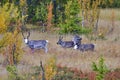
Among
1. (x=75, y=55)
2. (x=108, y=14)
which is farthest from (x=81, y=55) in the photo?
(x=108, y=14)

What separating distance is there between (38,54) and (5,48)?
9.51 feet

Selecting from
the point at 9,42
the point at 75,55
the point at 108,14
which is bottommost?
the point at 108,14

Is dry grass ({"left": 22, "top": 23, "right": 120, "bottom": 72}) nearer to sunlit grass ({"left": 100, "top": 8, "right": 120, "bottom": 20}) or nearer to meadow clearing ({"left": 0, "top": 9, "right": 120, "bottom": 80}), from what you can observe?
meadow clearing ({"left": 0, "top": 9, "right": 120, "bottom": 80})

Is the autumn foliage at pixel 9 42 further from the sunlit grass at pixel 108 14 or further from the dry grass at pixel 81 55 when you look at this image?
the sunlit grass at pixel 108 14

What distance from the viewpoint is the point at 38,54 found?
2334cm

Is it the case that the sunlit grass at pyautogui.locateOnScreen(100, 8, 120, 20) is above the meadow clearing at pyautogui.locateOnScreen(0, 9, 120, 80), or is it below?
below

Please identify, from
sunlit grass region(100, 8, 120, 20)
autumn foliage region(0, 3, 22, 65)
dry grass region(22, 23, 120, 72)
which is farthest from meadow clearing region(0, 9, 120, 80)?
sunlit grass region(100, 8, 120, 20)

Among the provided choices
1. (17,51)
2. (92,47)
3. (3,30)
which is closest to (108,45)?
(92,47)

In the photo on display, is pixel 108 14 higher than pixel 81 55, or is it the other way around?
pixel 81 55

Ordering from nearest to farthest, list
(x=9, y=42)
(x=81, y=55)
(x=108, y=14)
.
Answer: (x=9, y=42) → (x=81, y=55) → (x=108, y=14)

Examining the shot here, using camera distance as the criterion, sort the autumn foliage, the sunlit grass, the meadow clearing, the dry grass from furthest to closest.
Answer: the sunlit grass
the dry grass
the meadow clearing
the autumn foliage

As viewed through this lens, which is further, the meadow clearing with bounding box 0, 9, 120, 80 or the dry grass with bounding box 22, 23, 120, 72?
the dry grass with bounding box 22, 23, 120, 72

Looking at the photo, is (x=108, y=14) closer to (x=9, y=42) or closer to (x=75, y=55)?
(x=75, y=55)

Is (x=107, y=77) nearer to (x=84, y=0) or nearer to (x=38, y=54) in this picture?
(x=38, y=54)
